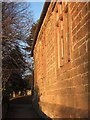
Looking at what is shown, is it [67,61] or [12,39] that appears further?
[12,39]

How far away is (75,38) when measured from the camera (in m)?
8.53

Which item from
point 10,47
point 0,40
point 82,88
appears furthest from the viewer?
point 10,47

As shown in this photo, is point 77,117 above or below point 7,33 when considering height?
below

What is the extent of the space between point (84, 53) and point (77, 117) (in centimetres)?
173

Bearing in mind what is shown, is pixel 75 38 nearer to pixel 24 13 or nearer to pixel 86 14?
pixel 86 14

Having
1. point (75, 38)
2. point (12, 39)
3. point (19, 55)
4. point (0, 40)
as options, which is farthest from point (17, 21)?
point (75, 38)

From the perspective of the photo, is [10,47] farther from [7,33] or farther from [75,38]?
[75,38]

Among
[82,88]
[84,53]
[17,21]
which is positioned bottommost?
[82,88]

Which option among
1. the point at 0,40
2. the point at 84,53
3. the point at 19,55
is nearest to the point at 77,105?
the point at 84,53

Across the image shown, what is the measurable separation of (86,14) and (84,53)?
84 cm

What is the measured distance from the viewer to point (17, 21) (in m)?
21.1

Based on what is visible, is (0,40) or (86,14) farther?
(0,40)

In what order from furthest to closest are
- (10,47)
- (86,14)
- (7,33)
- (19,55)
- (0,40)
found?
(19,55) < (10,47) < (7,33) < (0,40) < (86,14)

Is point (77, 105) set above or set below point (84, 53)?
below
